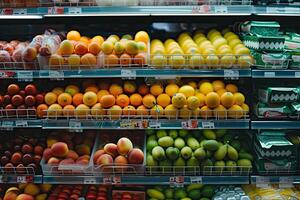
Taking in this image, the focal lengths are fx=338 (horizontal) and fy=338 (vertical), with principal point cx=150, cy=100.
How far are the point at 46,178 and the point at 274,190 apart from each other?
1.53 metres

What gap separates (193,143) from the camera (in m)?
2.23

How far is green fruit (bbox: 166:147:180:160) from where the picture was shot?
214 cm

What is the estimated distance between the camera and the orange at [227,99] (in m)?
2.12

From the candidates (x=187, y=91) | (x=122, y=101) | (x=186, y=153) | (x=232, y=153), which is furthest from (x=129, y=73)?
(x=232, y=153)

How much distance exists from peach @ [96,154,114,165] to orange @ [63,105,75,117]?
13.2 inches

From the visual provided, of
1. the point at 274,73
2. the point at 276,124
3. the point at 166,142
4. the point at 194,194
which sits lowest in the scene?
the point at 194,194

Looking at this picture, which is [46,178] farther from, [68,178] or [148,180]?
[148,180]

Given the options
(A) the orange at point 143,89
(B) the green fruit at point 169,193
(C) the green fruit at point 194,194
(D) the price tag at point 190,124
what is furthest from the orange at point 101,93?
(C) the green fruit at point 194,194

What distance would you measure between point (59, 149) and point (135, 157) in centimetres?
49

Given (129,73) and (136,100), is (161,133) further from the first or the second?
(129,73)

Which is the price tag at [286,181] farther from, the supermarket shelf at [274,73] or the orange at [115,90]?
the orange at [115,90]

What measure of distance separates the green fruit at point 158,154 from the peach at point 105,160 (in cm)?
27

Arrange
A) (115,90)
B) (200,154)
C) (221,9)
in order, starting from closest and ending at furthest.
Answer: (221,9)
(200,154)
(115,90)

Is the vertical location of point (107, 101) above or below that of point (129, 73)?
below
